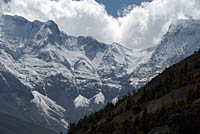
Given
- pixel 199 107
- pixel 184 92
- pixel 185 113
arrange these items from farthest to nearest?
pixel 184 92, pixel 199 107, pixel 185 113

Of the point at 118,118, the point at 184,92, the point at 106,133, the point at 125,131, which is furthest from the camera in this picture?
the point at 118,118

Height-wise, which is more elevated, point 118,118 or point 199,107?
point 118,118

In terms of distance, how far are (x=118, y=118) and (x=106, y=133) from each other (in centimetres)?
3500

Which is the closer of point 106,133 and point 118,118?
point 106,133

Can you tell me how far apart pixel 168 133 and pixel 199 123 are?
6384 millimetres

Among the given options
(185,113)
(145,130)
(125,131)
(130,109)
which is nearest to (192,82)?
(130,109)

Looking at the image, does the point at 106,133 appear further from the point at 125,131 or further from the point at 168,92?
the point at 168,92

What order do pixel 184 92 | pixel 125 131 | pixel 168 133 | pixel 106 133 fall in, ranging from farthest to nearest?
pixel 184 92, pixel 106 133, pixel 125 131, pixel 168 133

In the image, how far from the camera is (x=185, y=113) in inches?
3354

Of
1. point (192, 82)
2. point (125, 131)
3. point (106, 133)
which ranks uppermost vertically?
point (192, 82)

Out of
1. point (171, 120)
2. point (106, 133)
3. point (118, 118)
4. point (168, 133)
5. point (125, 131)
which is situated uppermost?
point (118, 118)

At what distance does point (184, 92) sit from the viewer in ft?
577

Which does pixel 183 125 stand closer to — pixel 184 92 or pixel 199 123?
pixel 199 123

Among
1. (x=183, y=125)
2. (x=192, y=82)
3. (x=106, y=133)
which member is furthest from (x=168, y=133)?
(x=192, y=82)
